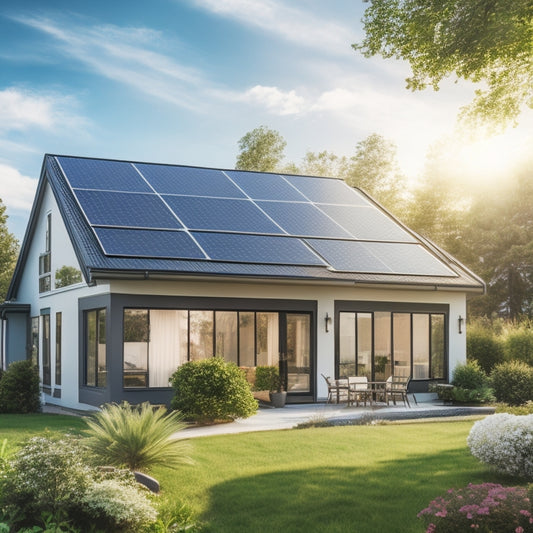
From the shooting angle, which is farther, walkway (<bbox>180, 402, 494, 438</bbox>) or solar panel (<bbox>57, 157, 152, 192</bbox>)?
solar panel (<bbox>57, 157, 152, 192</bbox>)

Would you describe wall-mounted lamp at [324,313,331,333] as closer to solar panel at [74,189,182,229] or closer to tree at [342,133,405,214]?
solar panel at [74,189,182,229]

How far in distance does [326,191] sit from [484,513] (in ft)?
61.4

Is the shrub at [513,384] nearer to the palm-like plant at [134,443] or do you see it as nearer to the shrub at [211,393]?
the shrub at [211,393]

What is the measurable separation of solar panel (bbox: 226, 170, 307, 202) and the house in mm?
102

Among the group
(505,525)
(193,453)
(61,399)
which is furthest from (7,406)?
(505,525)

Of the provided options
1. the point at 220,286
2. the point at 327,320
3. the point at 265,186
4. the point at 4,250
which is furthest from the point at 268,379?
the point at 4,250

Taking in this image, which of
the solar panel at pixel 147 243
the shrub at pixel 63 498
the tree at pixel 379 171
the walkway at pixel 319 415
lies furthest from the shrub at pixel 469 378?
the tree at pixel 379 171

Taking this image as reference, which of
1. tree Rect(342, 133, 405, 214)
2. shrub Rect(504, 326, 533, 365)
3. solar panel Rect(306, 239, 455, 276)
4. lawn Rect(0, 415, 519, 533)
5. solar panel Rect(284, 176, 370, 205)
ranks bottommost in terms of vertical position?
lawn Rect(0, 415, 519, 533)

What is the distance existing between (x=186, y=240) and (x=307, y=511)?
10.9m

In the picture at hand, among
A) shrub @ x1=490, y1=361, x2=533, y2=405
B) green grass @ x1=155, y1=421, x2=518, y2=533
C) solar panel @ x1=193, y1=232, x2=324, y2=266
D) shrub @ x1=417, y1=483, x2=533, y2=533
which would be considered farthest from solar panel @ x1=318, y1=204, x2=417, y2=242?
shrub @ x1=417, y1=483, x2=533, y2=533

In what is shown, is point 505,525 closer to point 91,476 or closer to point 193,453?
point 91,476

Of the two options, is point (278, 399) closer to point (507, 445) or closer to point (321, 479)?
point (321, 479)

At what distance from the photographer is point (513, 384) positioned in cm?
1967

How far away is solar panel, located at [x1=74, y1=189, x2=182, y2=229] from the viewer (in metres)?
18.4
